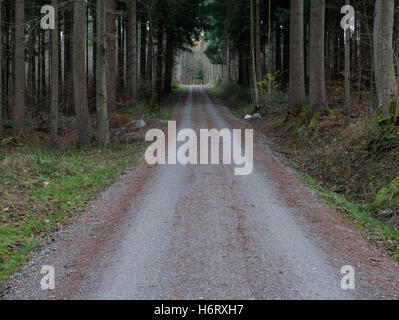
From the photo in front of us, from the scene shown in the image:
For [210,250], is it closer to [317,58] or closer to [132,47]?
[317,58]

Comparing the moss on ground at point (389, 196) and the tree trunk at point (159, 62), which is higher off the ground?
the tree trunk at point (159, 62)

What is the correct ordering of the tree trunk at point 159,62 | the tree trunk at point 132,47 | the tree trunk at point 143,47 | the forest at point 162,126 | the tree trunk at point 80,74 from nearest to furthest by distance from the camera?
the forest at point 162,126
the tree trunk at point 80,74
the tree trunk at point 132,47
the tree trunk at point 143,47
the tree trunk at point 159,62

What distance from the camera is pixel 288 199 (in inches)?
386

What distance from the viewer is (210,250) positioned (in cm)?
671

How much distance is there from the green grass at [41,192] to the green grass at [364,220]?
5511mm

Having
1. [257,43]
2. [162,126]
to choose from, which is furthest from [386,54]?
[257,43]

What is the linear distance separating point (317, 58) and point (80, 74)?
9.67m

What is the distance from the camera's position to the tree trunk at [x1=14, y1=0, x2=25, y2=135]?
19188 millimetres

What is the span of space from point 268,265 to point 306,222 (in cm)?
232

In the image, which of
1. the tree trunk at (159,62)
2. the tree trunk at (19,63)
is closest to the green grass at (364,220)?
the tree trunk at (19,63)

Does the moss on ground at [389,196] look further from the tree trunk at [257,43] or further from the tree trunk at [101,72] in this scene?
the tree trunk at [257,43]

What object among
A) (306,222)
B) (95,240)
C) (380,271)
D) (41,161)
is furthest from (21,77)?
(380,271)

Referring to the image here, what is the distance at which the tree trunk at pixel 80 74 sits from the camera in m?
16.5
